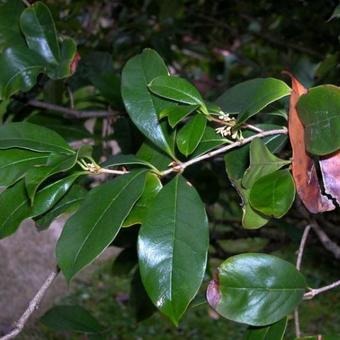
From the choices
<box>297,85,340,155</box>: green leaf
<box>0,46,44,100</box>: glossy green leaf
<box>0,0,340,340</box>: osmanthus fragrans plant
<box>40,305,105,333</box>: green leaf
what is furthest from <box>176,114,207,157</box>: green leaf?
<box>40,305,105,333</box>: green leaf

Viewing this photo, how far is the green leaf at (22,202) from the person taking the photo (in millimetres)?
740

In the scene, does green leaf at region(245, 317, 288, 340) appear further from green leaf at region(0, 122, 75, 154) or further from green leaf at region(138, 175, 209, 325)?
green leaf at region(0, 122, 75, 154)

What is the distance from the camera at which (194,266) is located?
649mm

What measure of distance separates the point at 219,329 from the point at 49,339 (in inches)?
31.0

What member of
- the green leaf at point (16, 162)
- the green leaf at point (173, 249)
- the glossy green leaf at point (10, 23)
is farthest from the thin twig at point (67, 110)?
the green leaf at point (173, 249)

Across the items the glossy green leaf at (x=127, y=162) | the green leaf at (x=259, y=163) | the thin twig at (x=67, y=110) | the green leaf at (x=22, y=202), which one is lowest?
the thin twig at (x=67, y=110)

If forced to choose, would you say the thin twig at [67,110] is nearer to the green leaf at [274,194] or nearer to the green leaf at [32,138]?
the green leaf at [32,138]

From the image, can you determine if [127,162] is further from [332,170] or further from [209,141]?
[332,170]

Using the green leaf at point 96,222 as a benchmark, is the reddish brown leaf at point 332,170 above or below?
above

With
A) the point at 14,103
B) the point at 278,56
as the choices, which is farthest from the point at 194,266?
the point at 278,56

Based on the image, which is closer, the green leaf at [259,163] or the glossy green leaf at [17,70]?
the green leaf at [259,163]

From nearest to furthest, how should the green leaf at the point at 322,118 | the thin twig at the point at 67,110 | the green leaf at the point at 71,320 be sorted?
1. the green leaf at the point at 322,118
2. the green leaf at the point at 71,320
3. the thin twig at the point at 67,110

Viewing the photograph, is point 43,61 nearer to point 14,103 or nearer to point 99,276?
point 14,103

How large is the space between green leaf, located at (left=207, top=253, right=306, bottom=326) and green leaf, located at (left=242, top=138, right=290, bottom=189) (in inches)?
3.3
